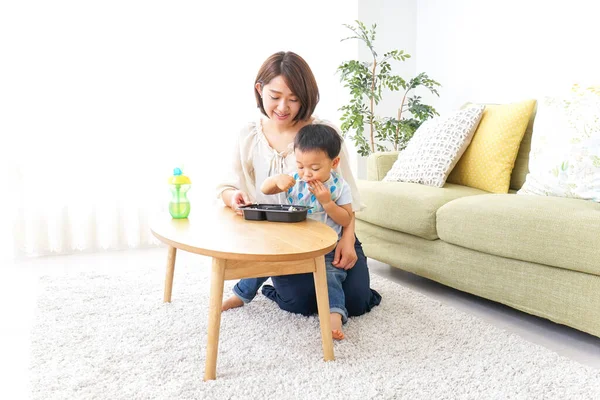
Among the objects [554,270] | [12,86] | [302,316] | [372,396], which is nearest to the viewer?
[372,396]

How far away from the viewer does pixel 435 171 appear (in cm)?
280

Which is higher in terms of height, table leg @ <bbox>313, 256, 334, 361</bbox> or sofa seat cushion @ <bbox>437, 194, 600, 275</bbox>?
sofa seat cushion @ <bbox>437, 194, 600, 275</bbox>

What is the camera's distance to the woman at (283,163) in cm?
204

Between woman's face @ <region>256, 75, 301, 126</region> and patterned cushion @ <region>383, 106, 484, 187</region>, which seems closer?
woman's face @ <region>256, 75, 301, 126</region>

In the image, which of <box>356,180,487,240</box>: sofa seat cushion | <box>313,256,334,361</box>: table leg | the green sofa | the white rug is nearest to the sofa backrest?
the green sofa

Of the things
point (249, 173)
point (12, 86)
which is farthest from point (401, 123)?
point (12, 86)

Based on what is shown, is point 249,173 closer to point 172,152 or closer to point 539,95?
point 172,152

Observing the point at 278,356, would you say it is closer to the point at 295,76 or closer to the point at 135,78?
the point at 295,76

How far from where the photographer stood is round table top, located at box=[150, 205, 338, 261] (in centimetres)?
156

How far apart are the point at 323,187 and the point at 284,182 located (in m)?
0.13

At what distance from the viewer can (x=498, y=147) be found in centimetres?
276

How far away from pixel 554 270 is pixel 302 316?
88cm

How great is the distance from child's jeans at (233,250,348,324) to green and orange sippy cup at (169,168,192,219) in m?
0.35

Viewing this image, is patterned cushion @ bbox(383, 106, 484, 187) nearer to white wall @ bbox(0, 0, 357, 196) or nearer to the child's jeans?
the child's jeans
